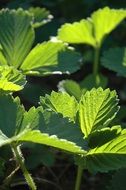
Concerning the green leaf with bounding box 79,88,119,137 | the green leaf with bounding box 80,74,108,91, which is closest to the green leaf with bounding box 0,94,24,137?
the green leaf with bounding box 79,88,119,137

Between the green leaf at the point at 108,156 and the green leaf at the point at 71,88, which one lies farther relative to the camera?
the green leaf at the point at 71,88

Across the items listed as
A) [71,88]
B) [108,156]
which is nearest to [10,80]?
[108,156]

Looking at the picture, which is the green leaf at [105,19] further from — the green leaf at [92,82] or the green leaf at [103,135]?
the green leaf at [103,135]

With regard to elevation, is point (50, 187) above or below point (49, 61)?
below

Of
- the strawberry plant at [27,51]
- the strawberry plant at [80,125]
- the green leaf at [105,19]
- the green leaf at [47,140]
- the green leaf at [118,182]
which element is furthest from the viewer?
the green leaf at [105,19]

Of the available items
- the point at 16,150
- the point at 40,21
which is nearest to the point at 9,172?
the point at 16,150

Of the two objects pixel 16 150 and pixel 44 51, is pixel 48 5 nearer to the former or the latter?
pixel 44 51

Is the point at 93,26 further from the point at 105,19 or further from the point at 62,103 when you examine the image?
the point at 62,103

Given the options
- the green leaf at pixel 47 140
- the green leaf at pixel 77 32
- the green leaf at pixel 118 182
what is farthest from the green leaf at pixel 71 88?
the green leaf at pixel 47 140
